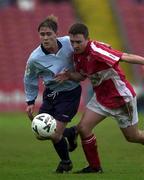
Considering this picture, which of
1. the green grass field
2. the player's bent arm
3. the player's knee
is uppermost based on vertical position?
the player's bent arm

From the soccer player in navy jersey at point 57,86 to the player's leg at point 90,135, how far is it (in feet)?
0.95

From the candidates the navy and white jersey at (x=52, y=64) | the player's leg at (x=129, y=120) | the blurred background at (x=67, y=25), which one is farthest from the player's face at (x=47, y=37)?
the blurred background at (x=67, y=25)

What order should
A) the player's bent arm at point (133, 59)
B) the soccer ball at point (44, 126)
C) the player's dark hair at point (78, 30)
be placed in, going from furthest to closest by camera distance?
the soccer ball at point (44, 126)
the player's dark hair at point (78, 30)
the player's bent arm at point (133, 59)

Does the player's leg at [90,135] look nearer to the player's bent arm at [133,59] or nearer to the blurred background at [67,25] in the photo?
the player's bent arm at [133,59]

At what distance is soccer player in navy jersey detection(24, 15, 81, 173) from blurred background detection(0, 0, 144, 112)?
53.3 feet

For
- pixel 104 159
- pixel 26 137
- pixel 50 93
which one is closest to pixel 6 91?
pixel 26 137

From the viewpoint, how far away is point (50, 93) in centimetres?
1107

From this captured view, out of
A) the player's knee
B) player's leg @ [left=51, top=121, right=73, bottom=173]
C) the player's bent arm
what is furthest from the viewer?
player's leg @ [left=51, top=121, right=73, bottom=173]

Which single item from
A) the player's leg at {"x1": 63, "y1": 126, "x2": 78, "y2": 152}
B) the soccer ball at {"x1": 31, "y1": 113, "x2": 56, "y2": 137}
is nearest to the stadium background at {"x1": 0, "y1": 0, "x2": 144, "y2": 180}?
the player's leg at {"x1": 63, "y1": 126, "x2": 78, "y2": 152}

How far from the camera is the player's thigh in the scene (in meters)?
10.7

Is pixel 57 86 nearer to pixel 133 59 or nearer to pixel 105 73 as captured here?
pixel 105 73

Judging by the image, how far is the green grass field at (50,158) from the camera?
10.6m

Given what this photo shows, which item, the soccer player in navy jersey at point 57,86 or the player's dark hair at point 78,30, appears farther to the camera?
the soccer player in navy jersey at point 57,86

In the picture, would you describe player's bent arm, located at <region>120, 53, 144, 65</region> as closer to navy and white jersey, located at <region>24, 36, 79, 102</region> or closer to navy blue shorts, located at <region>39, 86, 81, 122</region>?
navy and white jersey, located at <region>24, 36, 79, 102</region>
